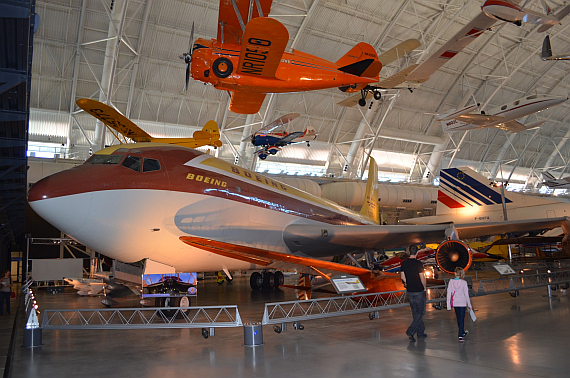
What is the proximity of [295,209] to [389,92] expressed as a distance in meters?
21.5

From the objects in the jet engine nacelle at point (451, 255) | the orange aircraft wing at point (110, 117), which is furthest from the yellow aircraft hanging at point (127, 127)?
the jet engine nacelle at point (451, 255)

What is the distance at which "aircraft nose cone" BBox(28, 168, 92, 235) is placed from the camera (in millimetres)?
7453

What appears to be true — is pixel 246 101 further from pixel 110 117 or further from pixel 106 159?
pixel 106 159

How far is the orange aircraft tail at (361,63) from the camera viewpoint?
1222cm

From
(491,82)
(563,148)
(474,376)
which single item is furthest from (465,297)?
(563,148)

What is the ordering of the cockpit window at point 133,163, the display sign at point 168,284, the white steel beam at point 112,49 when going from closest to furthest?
the cockpit window at point 133,163
the display sign at point 168,284
the white steel beam at point 112,49

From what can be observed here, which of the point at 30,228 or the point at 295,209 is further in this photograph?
the point at 30,228

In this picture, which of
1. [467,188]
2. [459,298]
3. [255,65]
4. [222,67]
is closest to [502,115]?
[467,188]

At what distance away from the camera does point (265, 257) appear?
870 centimetres

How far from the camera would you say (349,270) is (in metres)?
10.2

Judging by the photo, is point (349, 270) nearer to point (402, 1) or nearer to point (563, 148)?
point (402, 1)

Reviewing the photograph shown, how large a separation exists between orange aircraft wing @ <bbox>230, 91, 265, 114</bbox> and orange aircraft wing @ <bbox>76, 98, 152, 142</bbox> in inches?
182

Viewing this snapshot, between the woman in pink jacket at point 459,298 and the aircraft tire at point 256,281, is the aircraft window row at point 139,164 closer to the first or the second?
the woman in pink jacket at point 459,298

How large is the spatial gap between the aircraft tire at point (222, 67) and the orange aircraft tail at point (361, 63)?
3436mm
